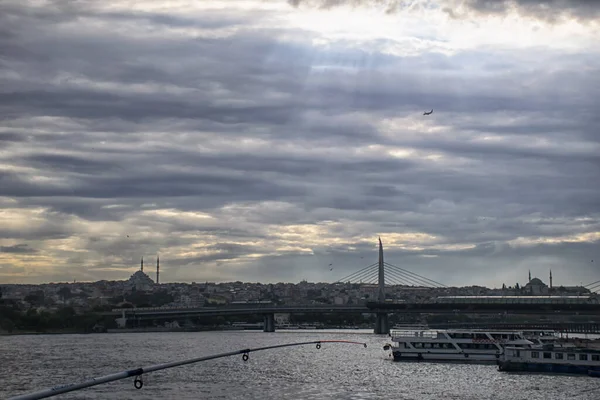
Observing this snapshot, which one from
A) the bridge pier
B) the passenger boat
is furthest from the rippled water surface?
the bridge pier

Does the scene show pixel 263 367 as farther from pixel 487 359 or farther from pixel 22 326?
pixel 22 326

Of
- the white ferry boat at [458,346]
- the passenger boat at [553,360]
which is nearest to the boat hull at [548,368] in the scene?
the passenger boat at [553,360]

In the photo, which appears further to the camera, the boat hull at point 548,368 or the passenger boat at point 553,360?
the passenger boat at point 553,360

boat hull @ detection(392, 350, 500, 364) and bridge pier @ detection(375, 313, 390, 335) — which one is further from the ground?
bridge pier @ detection(375, 313, 390, 335)

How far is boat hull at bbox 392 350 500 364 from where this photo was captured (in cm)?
10431

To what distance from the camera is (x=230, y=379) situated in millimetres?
78375

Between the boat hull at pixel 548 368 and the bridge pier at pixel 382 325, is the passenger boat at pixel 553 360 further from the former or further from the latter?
the bridge pier at pixel 382 325

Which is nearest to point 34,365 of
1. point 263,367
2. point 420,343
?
point 263,367

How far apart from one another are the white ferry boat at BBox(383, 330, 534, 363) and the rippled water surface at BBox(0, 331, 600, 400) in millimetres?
2926

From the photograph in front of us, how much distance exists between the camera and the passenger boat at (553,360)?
87.3m

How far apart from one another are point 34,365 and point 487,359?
158 feet

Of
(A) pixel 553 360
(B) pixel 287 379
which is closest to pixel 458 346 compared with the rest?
(A) pixel 553 360

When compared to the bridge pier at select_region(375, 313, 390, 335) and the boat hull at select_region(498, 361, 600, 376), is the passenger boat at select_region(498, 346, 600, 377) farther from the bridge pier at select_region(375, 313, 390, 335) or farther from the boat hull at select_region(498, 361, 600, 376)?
the bridge pier at select_region(375, 313, 390, 335)

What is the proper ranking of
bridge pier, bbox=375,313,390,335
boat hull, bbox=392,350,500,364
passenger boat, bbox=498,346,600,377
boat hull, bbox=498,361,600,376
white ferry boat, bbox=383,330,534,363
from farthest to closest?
bridge pier, bbox=375,313,390,335
white ferry boat, bbox=383,330,534,363
boat hull, bbox=392,350,500,364
passenger boat, bbox=498,346,600,377
boat hull, bbox=498,361,600,376
